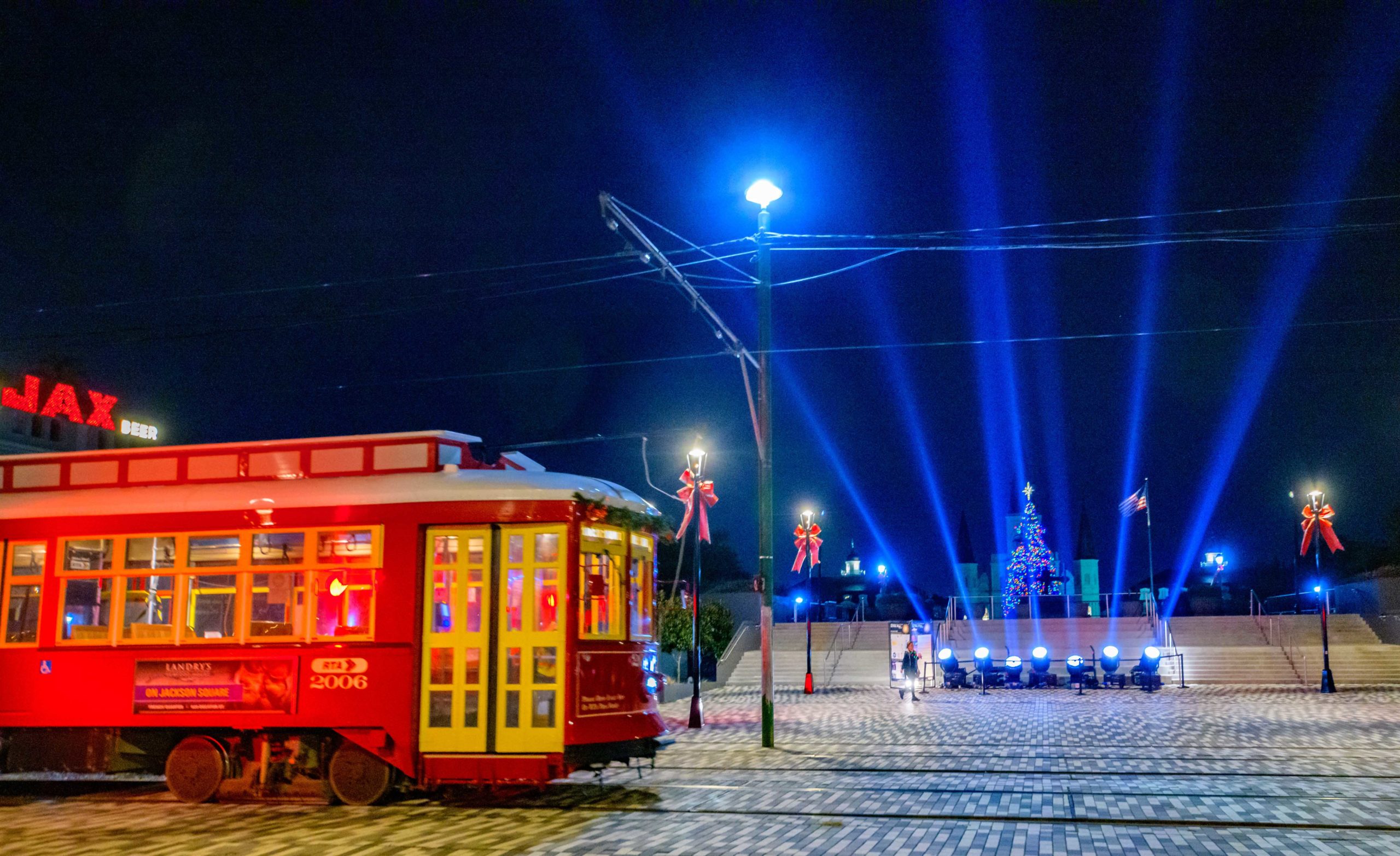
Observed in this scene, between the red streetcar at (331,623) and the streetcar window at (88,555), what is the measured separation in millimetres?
28

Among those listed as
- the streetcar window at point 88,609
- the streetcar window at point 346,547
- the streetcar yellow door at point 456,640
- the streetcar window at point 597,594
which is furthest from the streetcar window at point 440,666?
the streetcar window at point 88,609

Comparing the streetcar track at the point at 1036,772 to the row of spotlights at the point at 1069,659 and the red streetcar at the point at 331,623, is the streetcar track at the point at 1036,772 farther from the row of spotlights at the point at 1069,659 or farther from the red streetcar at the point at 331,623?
the row of spotlights at the point at 1069,659

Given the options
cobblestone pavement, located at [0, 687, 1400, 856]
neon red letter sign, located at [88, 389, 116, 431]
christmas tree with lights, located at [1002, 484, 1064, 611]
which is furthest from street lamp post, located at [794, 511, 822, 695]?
christmas tree with lights, located at [1002, 484, 1064, 611]

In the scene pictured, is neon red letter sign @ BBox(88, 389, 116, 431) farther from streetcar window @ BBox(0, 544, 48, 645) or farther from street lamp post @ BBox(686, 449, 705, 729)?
streetcar window @ BBox(0, 544, 48, 645)

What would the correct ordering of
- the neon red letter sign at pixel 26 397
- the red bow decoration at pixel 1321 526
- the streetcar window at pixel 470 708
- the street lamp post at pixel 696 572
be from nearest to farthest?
the streetcar window at pixel 470 708
the street lamp post at pixel 696 572
the red bow decoration at pixel 1321 526
the neon red letter sign at pixel 26 397

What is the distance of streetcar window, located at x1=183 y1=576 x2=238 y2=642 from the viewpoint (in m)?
12.2

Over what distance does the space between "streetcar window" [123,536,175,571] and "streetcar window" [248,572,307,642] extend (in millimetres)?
1120

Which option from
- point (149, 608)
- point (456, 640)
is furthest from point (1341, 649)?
point (149, 608)

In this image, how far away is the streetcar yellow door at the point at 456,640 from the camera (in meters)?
11.4

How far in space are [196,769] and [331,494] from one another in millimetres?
3176

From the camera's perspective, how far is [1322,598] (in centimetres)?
3119

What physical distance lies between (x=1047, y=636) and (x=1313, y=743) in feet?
83.2

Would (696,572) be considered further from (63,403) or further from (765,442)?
(63,403)

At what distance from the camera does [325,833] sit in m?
10.1
